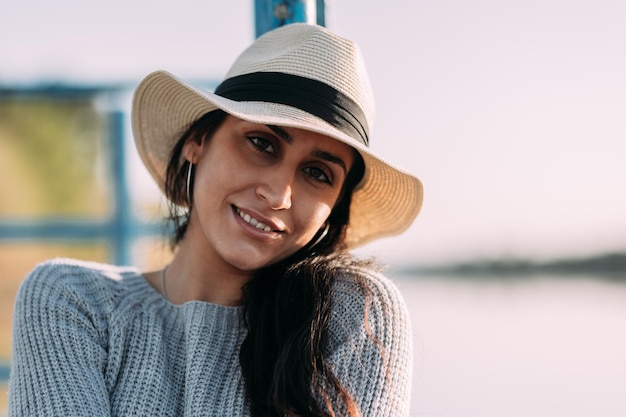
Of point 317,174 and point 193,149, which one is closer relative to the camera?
point 317,174

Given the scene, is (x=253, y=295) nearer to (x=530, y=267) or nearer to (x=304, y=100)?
(x=304, y=100)

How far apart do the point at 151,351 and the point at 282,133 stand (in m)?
0.65

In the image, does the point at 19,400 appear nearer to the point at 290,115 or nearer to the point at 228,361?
the point at 228,361

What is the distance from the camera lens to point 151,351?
7.29ft

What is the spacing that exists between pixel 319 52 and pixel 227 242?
544 millimetres

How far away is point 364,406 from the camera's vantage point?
203 cm

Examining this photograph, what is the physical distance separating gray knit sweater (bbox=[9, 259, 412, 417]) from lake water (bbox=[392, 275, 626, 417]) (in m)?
0.22

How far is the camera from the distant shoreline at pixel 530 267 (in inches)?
1596

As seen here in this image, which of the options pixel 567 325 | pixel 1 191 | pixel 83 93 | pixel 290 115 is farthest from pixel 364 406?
pixel 567 325

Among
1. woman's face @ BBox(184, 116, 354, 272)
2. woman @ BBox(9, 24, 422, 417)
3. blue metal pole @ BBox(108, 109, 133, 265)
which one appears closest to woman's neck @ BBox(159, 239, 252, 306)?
woman @ BBox(9, 24, 422, 417)

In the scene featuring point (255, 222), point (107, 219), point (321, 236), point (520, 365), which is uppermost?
point (255, 222)

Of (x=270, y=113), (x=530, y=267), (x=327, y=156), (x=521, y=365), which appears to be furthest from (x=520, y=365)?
(x=530, y=267)

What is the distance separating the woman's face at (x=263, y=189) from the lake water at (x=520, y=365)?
0.46 metres

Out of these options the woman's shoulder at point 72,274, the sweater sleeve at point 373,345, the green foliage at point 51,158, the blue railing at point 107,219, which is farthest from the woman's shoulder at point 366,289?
the green foliage at point 51,158
